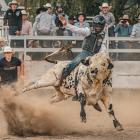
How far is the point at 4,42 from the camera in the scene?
16453 mm

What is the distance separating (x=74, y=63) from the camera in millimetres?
11430

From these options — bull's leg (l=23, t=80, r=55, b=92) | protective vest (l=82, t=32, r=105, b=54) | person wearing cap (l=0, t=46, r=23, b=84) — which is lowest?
bull's leg (l=23, t=80, r=55, b=92)

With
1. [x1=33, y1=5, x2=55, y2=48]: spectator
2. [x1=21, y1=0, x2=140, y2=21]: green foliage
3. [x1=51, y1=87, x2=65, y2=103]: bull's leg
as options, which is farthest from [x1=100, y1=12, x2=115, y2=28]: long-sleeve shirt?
[x1=51, y1=87, x2=65, y2=103]: bull's leg

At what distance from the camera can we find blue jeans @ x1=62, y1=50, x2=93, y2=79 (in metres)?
11.3

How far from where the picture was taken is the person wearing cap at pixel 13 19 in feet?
54.7

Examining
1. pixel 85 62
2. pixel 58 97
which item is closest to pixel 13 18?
pixel 58 97

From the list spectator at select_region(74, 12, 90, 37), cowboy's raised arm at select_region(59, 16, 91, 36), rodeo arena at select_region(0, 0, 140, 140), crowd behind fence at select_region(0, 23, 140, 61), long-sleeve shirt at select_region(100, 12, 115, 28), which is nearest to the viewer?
rodeo arena at select_region(0, 0, 140, 140)

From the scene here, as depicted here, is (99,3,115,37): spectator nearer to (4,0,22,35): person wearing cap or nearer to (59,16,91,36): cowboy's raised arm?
(59,16,91,36): cowboy's raised arm

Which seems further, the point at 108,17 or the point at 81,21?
the point at 108,17

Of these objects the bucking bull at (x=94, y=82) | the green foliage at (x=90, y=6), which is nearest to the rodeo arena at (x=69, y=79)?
the bucking bull at (x=94, y=82)

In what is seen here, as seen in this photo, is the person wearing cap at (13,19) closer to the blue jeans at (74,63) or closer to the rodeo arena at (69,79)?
the rodeo arena at (69,79)

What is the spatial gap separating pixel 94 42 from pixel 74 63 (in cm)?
55

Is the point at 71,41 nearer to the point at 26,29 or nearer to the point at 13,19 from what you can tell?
the point at 26,29

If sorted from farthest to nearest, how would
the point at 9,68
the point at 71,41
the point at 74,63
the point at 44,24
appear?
1. the point at 71,41
2. the point at 44,24
3. the point at 9,68
4. the point at 74,63
